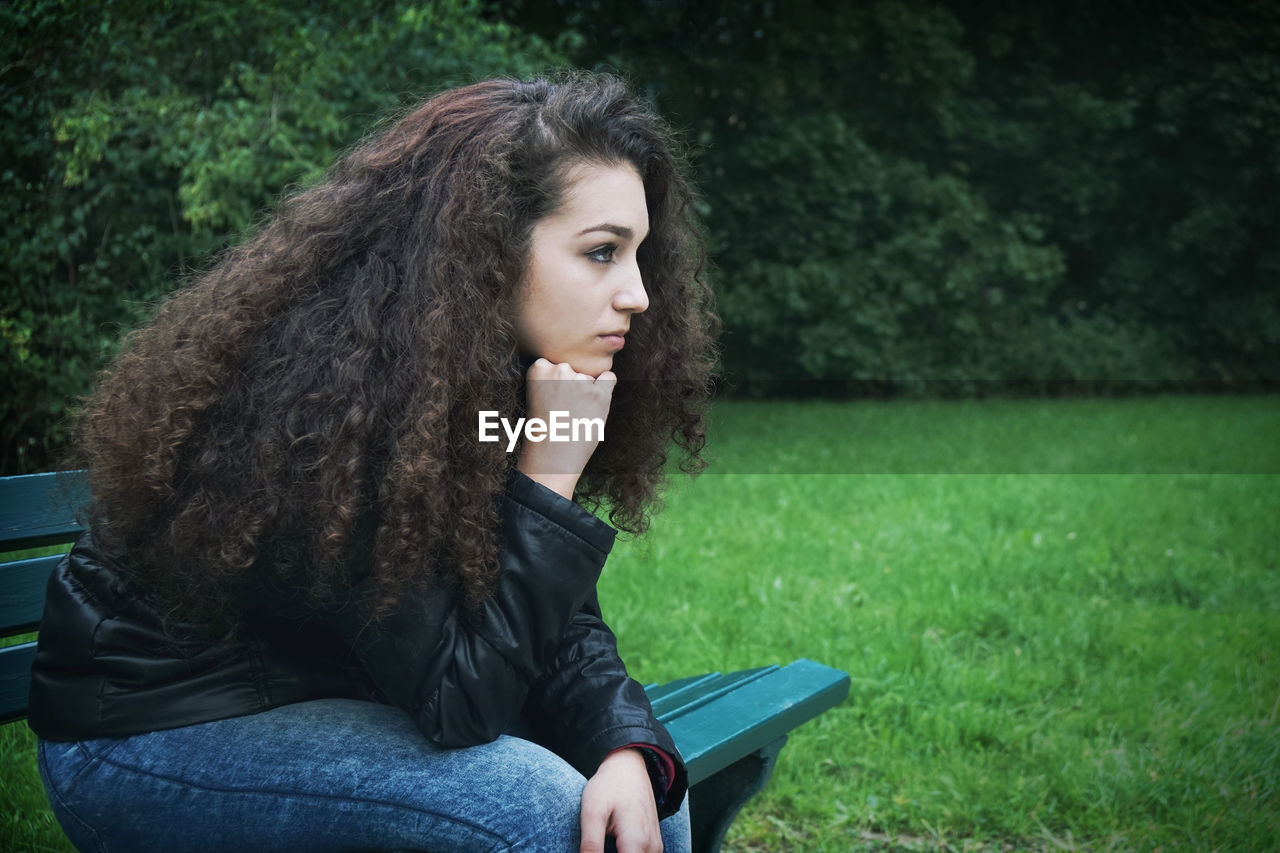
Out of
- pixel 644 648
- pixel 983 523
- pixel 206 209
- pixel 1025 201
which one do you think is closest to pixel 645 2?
pixel 1025 201

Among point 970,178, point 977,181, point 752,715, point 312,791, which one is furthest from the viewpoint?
point 977,181

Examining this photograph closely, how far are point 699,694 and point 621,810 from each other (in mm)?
926

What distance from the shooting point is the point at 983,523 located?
20.1ft

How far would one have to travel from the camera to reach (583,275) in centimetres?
167

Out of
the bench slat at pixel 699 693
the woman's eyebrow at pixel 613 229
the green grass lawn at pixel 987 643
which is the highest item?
the woman's eyebrow at pixel 613 229

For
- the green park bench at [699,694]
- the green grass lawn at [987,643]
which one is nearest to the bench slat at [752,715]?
the green park bench at [699,694]

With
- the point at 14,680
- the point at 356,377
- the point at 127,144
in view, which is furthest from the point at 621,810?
the point at 127,144

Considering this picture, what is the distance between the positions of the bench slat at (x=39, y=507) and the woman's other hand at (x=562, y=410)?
0.81 m

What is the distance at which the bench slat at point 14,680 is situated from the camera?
194 centimetres

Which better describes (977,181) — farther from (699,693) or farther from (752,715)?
(752,715)

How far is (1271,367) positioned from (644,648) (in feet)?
59.0

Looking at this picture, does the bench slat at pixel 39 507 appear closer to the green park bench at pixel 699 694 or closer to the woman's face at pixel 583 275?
the green park bench at pixel 699 694

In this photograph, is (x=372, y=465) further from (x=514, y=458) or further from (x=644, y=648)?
(x=644, y=648)

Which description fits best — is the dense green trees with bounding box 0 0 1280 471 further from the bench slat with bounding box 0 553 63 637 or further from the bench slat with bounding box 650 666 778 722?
the bench slat with bounding box 0 553 63 637
